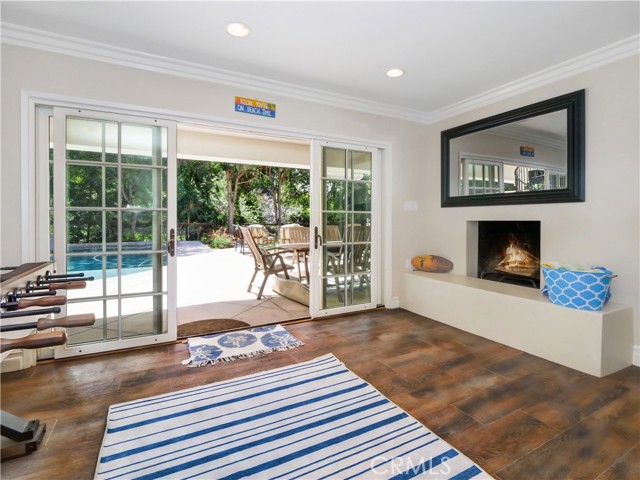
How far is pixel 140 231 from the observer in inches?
110

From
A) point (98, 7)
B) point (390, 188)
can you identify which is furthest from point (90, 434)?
point (390, 188)

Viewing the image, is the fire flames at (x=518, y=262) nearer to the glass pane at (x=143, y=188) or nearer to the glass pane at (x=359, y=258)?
the glass pane at (x=359, y=258)

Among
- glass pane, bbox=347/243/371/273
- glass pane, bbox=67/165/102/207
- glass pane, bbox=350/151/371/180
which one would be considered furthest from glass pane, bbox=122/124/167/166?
glass pane, bbox=347/243/371/273

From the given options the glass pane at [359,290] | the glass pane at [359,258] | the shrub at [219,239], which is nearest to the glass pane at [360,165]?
the glass pane at [359,258]

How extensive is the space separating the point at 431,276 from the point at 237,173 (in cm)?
963

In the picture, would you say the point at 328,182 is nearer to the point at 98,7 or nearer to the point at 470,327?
the point at 470,327

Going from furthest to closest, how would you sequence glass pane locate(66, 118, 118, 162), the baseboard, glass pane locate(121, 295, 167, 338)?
the baseboard < glass pane locate(121, 295, 167, 338) < glass pane locate(66, 118, 118, 162)

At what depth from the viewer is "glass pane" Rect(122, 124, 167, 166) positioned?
2727 millimetres

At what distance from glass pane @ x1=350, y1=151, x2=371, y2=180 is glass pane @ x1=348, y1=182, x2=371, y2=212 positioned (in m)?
0.09

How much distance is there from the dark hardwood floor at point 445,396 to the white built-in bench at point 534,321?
10cm

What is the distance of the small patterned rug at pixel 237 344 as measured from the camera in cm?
259

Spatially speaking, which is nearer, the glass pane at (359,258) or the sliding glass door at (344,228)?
the sliding glass door at (344,228)

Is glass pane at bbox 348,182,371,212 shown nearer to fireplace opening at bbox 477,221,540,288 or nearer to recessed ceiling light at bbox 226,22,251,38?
fireplace opening at bbox 477,221,540,288

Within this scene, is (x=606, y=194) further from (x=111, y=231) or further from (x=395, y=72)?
(x=111, y=231)
